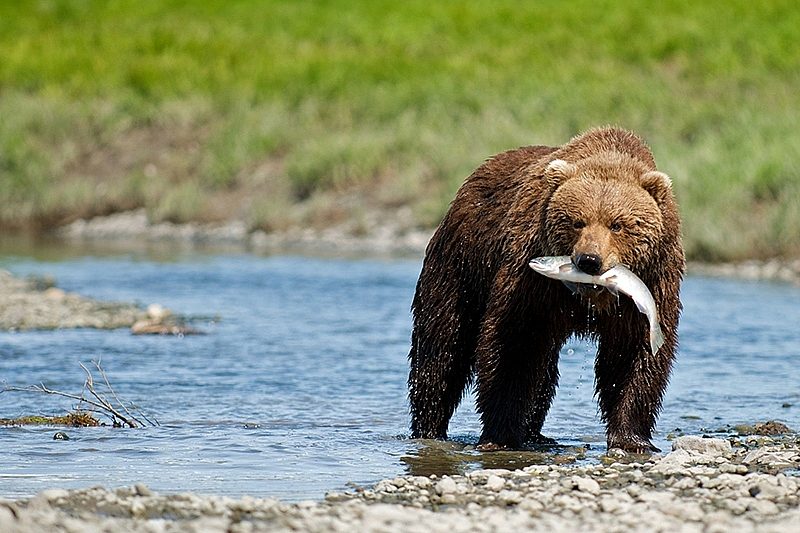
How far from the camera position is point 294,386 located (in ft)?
28.5

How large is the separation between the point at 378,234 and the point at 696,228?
4.25 metres

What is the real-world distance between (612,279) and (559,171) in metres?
0.63

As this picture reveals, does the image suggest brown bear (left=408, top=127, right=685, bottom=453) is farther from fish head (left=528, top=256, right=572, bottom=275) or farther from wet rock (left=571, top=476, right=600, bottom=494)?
wet rock (left=571, top=476, right=600, bottom=494)

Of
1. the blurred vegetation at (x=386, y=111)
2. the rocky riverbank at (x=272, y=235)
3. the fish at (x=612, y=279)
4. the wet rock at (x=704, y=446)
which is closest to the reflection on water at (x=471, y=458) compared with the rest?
the wet rock at (x=704, y=446)

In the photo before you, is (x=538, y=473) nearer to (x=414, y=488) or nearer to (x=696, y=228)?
(x=414, y=488)

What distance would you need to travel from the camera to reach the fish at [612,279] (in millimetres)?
5855

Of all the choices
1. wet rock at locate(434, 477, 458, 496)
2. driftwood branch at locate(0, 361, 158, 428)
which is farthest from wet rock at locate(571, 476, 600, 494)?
driftwood branch at locate(0, 361, 158, 428)

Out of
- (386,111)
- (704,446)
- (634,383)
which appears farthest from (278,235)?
(704,446)

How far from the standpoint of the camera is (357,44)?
28.7 m

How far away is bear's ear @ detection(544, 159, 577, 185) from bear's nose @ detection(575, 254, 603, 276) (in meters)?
0.54

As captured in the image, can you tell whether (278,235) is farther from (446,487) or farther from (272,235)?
(446,487)

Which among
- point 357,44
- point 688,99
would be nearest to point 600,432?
point 688,99

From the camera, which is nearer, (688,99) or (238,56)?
(688,99)

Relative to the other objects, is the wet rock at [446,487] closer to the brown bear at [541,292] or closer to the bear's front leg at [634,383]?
the brown bear at [541,292]
